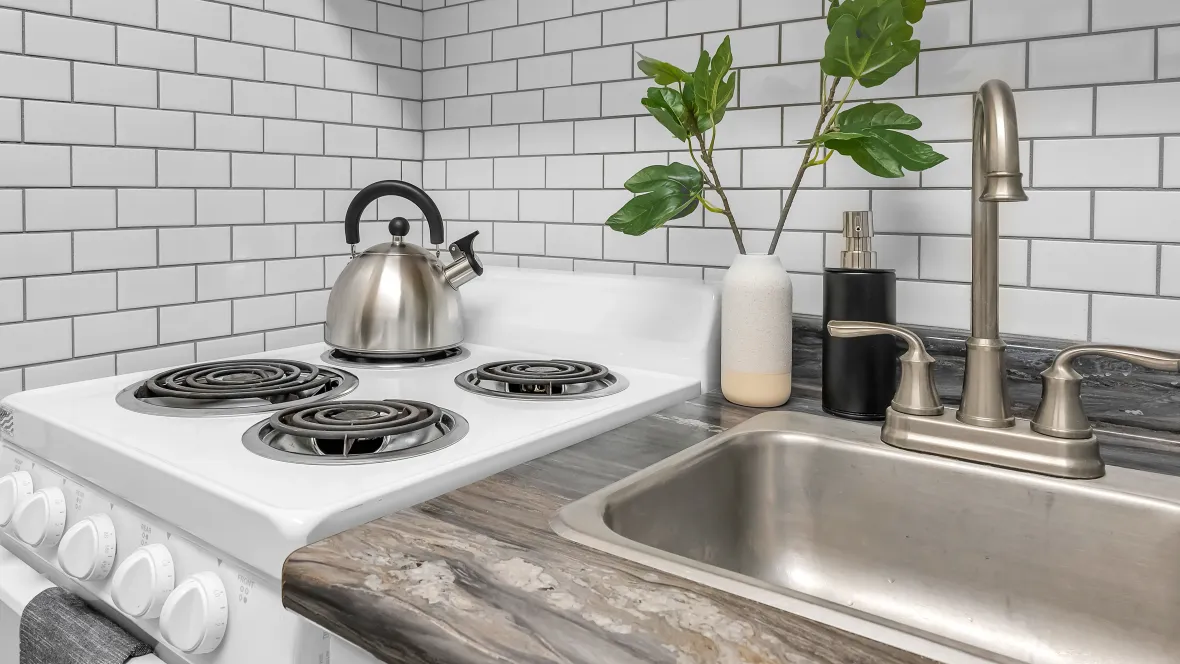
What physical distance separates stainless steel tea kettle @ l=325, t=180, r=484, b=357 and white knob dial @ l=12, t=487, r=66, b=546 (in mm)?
497

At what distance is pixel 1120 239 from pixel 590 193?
2.82ft

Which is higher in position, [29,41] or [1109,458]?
[29,41]

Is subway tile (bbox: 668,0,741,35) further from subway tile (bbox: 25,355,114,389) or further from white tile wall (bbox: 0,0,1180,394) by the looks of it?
subway tile (bbox: 25,355,114,389)

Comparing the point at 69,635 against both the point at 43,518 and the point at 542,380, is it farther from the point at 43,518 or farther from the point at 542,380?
the point at 542,380

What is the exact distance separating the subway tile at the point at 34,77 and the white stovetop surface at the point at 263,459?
47 centimetres

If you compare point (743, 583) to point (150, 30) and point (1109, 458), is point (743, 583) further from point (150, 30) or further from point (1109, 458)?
point (150, 30)

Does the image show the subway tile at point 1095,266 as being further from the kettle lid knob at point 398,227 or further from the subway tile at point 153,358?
the subway tile at point 153,358

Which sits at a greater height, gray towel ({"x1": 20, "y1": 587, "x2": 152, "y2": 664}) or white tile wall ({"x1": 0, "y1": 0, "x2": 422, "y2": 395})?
white tile wall ({"x1": 0, "y1": 0, "x2": 422, "y2": 395})

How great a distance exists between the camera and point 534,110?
62.6 inches

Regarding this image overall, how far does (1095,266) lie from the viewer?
103cm

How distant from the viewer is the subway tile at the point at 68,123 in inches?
48.2

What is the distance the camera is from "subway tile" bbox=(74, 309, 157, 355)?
1308 mm

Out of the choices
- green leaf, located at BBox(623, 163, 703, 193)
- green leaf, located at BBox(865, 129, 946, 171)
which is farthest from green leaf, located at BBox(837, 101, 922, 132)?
green leaf, located at BBox(623, 163, 703, 193)

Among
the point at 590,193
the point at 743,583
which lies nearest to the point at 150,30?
the point at 590,193
